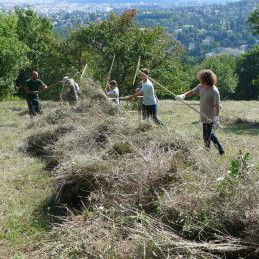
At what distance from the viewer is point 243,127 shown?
47.9 feet

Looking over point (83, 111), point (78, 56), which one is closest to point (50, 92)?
point (78, 56)

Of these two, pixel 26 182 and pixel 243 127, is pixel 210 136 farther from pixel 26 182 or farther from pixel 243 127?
pixel 243 127

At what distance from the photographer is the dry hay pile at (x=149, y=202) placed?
161 inches

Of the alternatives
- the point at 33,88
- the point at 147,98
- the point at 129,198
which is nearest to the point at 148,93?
the point at 147,98

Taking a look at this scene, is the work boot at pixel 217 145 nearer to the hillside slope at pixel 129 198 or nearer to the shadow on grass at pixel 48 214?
the hillside slope at pixel 129 198

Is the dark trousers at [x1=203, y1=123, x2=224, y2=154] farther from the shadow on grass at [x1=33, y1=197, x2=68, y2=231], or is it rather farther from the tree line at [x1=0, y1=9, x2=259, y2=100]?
the tree line at [x1=0, y1=9, x2=259, y2=100]

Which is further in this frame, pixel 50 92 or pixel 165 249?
pixel 50 92

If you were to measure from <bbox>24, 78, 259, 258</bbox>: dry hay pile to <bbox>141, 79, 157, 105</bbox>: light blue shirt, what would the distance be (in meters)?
2.17

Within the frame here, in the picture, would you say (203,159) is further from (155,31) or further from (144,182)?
(155,31)

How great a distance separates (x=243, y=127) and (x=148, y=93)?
18.5 ft

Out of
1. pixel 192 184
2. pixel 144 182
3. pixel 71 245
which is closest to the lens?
pixel 71 245

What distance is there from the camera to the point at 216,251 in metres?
4.00

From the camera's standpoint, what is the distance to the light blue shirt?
32.7 ft

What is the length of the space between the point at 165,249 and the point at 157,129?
12.7 ft
